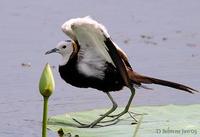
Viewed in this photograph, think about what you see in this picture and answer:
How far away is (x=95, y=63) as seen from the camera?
5.54m

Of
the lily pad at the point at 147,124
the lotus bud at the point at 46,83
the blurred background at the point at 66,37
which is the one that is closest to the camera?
the lotus bud at the point at 46,83

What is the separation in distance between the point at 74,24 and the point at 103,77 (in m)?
0.59

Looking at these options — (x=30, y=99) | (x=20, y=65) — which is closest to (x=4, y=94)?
(x=30, y=99)

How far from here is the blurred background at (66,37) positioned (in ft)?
21.1

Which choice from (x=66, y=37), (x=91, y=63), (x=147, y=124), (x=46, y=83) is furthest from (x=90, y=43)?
(x=66, y=37)

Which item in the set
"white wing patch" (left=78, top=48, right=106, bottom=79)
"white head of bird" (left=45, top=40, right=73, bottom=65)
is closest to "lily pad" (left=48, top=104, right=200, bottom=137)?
"white wing patch" (left=78, top=48, right=106, bottom=79)

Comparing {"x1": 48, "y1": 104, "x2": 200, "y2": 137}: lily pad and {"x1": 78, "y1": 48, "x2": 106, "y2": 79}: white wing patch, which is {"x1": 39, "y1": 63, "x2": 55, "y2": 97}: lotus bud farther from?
{"x1": 78, "y1": 48, "x2": 106, "y2": 79}: white wing patch

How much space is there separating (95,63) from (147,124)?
942 millimetres

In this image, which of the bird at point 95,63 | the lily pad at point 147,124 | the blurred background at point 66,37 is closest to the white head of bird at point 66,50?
the bird at point 95,63

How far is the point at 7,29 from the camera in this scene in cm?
892

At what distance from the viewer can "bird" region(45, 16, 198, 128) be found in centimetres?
516

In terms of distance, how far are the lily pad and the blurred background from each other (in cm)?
46

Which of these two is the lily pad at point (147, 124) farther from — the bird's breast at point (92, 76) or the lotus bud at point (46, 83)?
the lotus bud at point (46, 83)

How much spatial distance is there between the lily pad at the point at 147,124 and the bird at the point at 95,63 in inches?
4.8
